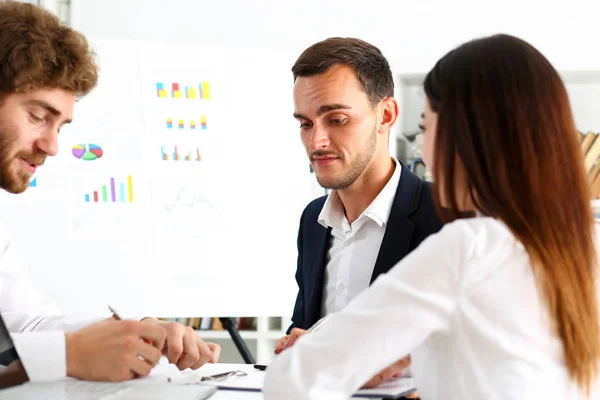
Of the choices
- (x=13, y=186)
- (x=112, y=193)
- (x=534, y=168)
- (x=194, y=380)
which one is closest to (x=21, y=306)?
(x=13, y=186)

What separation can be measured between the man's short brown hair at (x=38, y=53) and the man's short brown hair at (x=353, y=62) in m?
0.65

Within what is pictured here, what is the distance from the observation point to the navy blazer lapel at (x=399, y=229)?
1.80 meters

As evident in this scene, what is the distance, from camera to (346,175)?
A: 6.47 feet

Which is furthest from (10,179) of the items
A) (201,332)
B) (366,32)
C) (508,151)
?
(366,32)

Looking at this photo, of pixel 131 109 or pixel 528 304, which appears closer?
pixel 528 304

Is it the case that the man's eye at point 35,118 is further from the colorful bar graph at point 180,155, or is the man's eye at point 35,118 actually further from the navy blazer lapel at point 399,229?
the colorful bar graph at point 180,155

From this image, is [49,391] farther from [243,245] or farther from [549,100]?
[243,245]

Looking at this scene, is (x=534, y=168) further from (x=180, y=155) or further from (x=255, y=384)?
(x=180, y=155)

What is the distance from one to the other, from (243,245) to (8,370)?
5.69 ft

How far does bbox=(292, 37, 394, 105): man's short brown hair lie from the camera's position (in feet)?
6.71

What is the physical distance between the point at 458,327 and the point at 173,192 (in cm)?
209

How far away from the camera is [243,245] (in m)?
2.89

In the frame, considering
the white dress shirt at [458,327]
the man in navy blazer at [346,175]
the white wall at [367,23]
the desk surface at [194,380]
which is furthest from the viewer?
the white wall at [367,23]

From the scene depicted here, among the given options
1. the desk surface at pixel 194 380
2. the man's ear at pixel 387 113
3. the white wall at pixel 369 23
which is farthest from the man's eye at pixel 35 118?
the white wall at pixel 369 23
